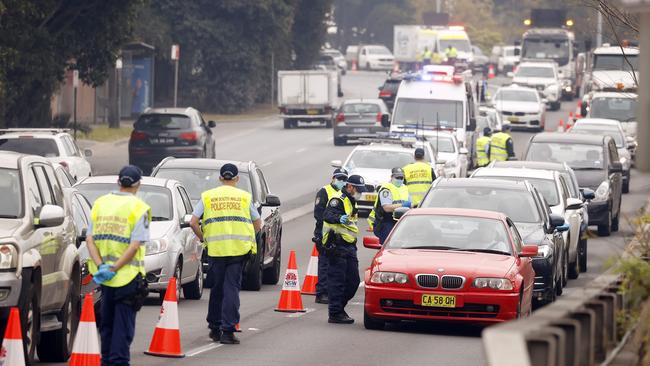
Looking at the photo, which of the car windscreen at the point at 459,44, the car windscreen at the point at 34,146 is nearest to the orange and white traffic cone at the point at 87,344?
the car windscreen at the point at 34,146

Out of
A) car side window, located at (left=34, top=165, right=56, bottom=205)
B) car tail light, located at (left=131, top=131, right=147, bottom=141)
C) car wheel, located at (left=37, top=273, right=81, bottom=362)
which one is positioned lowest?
car wheel, located at (left=37, top=273, right=81, bottom=362)

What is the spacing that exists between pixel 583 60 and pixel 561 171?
48.2 metres

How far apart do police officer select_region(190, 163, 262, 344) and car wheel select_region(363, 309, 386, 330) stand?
188 centimetres

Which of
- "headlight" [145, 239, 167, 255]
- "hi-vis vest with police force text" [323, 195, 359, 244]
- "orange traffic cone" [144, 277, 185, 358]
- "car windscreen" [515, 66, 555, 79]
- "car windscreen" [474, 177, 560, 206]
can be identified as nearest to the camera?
"orange traffic cone" [144, 277, 185, 358]

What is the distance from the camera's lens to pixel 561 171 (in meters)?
25.5

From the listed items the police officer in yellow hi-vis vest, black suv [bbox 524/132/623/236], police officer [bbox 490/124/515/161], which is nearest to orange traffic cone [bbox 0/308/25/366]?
the police officer in yellow hi-vis vest

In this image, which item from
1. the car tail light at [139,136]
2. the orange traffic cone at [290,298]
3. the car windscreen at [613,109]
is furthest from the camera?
the car windscreen at [613,109]

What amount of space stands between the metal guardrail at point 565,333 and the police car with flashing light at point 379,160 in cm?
2090

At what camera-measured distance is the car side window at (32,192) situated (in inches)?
516

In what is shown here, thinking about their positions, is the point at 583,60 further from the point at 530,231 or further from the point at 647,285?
the point at 647,285

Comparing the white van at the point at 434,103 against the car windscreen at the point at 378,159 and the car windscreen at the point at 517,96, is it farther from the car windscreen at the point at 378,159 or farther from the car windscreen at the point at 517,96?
the car windscreen at the point at 517,96

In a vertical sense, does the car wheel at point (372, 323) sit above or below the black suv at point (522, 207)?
below

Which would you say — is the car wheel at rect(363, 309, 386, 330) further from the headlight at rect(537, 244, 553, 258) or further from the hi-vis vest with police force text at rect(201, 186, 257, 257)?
the headlight at rect(537, 244, 553, 258)

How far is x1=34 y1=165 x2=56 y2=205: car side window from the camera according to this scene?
1360 cm
